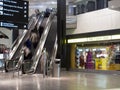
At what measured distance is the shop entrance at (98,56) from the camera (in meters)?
20.8

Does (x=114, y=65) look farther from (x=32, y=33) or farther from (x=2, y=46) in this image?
(x=2, y=46)

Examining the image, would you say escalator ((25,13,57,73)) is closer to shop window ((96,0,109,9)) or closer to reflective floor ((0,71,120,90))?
shop window ((96,0,109,9))

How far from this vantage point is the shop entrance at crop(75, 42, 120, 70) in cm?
2082

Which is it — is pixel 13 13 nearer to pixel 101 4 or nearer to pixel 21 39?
pixel 101 4

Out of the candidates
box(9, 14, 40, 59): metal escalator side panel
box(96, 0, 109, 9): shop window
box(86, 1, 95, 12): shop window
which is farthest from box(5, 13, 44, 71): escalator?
box(96, 0, 109, 9): shop window

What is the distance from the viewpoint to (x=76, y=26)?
24.0 metres

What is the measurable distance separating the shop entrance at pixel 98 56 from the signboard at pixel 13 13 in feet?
41.7

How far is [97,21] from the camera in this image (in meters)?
21.8

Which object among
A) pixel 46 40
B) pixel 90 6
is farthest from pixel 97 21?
pixel 46 40

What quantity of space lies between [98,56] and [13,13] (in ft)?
49.0

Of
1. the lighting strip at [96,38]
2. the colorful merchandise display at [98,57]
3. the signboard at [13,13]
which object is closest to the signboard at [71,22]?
the lighting strip at [96,38]

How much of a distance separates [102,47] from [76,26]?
316cm

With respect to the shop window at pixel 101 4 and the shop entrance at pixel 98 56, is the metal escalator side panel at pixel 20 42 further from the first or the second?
the shop window at pixel 101 4

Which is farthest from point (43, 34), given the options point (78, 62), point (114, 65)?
point (114, 65)
